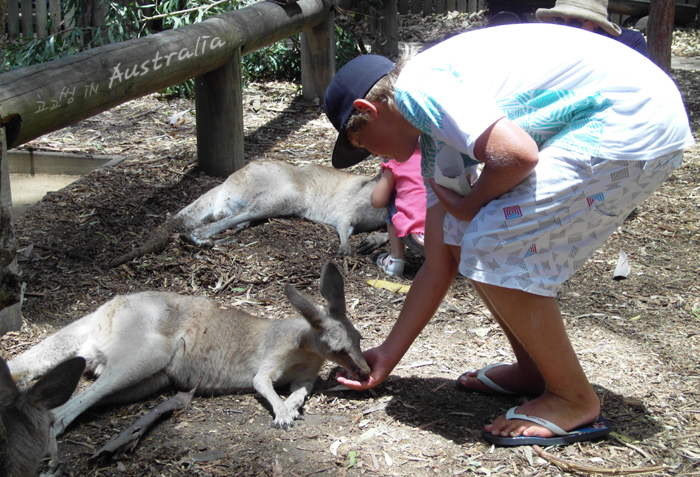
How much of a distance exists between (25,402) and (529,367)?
1746 millimetres

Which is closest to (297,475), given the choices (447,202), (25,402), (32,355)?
(25,402)

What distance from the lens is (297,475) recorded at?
2143mm

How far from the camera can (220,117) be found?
5.30m

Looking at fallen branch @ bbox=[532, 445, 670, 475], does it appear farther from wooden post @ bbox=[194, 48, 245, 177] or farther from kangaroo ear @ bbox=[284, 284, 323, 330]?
wooden post @ bbox=[194, 48, 245, 177]

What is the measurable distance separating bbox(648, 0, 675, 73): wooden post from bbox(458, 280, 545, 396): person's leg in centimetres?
447

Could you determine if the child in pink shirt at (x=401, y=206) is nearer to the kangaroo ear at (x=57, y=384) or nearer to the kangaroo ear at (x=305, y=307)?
the kangaroo ear at (x=305, y=307)

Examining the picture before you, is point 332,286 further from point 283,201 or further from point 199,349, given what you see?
point 283,201

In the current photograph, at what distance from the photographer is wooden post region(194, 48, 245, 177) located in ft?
17.3

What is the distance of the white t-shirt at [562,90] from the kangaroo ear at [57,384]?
125 cm

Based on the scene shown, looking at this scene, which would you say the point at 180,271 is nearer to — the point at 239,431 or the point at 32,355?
the point at 32,355

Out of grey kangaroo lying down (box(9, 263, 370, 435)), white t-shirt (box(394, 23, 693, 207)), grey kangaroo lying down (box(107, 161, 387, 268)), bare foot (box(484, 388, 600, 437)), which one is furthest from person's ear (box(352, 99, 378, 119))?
grey kangaroo lying down (box(107, 161, 387, 268))

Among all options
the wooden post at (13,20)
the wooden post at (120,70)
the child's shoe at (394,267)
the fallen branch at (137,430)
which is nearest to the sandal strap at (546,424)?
the fallen branch at (137,430)

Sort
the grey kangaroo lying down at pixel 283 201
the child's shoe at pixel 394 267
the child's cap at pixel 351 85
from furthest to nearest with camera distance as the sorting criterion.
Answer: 1. the grey kangaroo lying down at pixel 283 201
2. the child's shoe at pixel 394 267
3. the child's cap at pixel 351 85

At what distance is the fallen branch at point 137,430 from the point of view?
219cm
